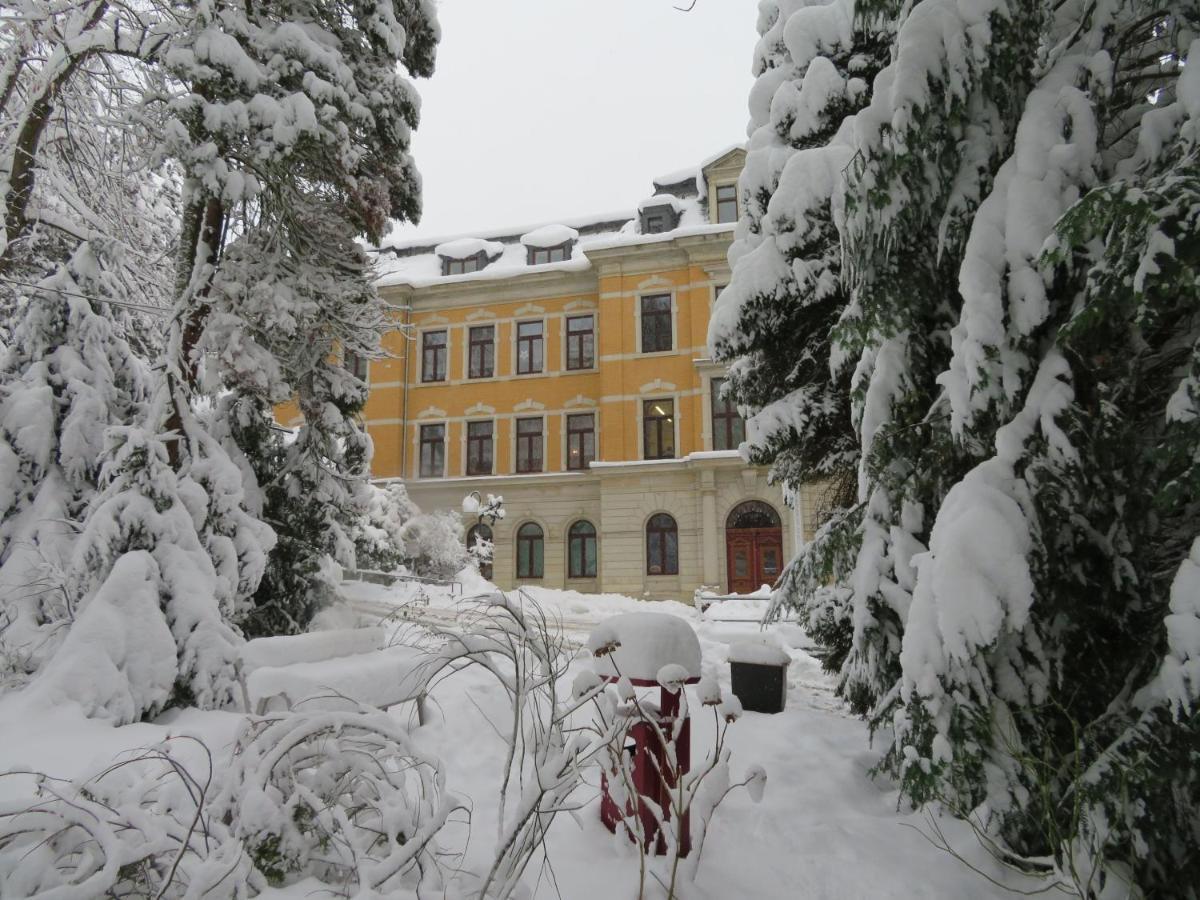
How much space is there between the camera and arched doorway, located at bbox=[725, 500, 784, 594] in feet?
67.9

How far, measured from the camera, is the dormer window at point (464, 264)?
87.6 ft

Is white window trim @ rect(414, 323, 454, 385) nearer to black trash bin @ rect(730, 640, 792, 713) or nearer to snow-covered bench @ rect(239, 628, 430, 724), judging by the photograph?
snow-covered bench @ rect(239, 628, 430, 724)

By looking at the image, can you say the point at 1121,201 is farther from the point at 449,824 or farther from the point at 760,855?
the point at 449,824

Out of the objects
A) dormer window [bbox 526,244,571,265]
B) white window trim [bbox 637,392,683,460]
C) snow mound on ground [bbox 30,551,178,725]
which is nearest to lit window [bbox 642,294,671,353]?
white window trim [bbox 637,392,683,460]

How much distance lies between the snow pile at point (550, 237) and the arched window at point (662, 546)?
11.1 m

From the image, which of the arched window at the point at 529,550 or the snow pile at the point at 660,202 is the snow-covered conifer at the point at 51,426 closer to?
the arched window at the point at 529,550

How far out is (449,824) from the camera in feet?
12.4

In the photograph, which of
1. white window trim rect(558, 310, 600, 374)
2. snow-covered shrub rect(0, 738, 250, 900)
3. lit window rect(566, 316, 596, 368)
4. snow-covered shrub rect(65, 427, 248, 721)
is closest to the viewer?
snow-covered shrub rect(0, 738, 250, 900)

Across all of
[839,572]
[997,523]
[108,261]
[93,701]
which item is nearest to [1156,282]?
[997,523]

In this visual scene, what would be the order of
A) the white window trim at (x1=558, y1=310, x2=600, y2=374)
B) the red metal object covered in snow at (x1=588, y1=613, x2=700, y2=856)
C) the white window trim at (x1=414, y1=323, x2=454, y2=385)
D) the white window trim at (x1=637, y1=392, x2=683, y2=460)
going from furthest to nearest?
the white window trim at (x1=414, y1=323, x2=454, y2=385) < the white window trim at (x1=558, y1=310, x2=600, y2=374) < the white window trim at (x1=637, y1=392, x2=683, y2=460) < the red metal object covered in snow at (x1=588, y1=613, x2=700, y2=856)

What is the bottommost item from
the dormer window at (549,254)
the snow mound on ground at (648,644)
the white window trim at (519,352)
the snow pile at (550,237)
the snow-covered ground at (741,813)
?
the snow-covered ground at (741,813)

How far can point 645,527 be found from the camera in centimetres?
2166

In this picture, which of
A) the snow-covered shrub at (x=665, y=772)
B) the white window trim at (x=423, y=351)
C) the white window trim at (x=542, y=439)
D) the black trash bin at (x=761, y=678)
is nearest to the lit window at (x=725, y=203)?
the white window trim at (x=542, y=439)

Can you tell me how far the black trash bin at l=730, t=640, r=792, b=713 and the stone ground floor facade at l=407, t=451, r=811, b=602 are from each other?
13096mm
